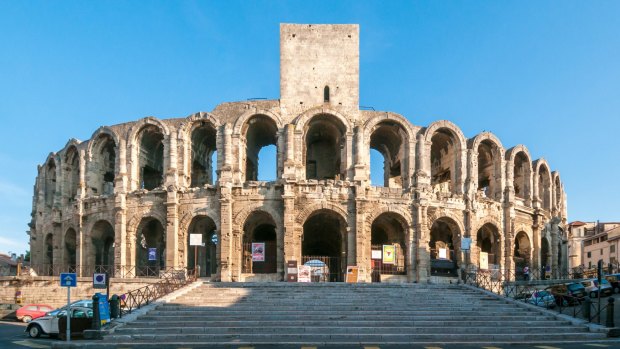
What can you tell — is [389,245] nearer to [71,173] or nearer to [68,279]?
[68,279]

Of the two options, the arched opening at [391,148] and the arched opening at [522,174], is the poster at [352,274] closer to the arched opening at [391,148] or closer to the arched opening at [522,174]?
the arched opening at [391,148]

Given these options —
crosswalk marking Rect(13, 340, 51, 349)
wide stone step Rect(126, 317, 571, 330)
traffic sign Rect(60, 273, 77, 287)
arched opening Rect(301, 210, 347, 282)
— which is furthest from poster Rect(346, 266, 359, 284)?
traffic sign Rect(60, 273, 77, 287)

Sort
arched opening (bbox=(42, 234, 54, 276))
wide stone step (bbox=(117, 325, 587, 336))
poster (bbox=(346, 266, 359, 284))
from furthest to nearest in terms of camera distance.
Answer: arched opening (bbox=(42, 234, 54, 276)) → poster (bbox=(346, 266, 359, 284)) → wide stone step (bbox=(117, 325, 587, 336))

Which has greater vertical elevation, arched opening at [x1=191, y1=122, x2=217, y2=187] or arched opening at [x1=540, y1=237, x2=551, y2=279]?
arched opening at [x1=191, y1=122, x2=217, y2=187]

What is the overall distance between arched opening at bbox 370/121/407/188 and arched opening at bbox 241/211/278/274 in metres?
9.54

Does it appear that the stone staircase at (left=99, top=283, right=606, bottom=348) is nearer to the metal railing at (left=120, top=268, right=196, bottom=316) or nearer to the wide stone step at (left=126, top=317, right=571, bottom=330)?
the wide stone step at (left=126, top=317, right=571, bottom=330)

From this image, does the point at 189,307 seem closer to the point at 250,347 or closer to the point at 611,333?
the point at 250,347

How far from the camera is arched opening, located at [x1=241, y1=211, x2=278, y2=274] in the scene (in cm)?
3484

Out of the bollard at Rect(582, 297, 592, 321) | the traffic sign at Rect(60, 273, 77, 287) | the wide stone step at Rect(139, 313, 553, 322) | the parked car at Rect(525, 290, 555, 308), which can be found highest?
the traffic sign at Rect(60, 273, 77, 287)

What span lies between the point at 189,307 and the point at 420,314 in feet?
31.3

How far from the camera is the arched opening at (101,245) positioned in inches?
1540

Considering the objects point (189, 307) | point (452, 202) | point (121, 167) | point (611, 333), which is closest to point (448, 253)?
point (452, 202)

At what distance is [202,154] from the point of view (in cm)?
4222

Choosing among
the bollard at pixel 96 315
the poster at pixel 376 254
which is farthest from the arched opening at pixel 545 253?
the bollard at pixel 96 315
